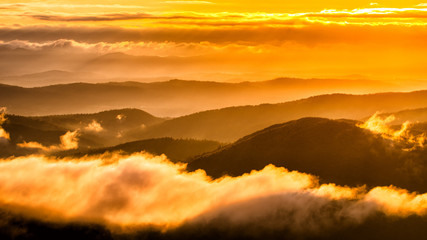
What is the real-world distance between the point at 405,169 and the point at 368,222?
22475 millimetres

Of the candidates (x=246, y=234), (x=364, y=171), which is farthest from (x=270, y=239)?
(x=364, y=171)

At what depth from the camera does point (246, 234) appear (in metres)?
197

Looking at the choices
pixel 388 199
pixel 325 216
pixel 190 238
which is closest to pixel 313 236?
pixel 325 216

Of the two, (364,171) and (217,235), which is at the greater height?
(364,171)

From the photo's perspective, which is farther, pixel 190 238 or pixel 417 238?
pixel 190 238

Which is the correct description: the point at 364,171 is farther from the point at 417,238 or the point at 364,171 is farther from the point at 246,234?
the point at 246,234

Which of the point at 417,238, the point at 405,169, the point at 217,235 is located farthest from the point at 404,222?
the point at 217,235

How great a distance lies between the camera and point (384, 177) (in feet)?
644

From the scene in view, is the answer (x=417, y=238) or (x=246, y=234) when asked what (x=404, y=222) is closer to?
(x=417, y=238)

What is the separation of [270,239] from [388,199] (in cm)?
3743

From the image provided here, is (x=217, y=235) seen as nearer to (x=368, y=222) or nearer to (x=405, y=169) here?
(x=368, y=222)

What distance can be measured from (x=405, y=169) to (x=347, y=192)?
770 inches

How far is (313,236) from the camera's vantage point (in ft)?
621

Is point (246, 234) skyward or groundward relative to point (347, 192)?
groundward
